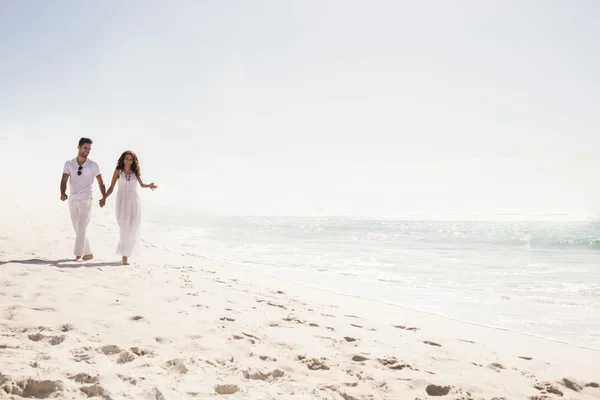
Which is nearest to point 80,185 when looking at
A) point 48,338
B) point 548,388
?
point 48,338

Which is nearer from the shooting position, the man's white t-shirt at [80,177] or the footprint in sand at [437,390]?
the footprint in sand at [437,390]

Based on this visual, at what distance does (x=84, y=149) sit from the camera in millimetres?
7398

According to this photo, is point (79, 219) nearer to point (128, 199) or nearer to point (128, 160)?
point (128, 199)

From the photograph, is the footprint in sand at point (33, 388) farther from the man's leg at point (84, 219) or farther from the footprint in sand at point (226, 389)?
the man's leg at point (84, 219)

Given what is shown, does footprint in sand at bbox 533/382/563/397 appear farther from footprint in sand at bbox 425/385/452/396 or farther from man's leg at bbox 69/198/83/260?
man's leg at bbox 69/198/83/260

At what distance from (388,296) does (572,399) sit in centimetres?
466

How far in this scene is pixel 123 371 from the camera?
302 cm

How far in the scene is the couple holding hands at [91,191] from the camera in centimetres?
745

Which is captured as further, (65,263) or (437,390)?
(65,263)

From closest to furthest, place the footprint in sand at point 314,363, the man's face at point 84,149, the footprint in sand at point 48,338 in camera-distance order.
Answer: the footprint in sand at point 48,338 → the footprint in sand at point 314,363 → the man's face at point 84,149

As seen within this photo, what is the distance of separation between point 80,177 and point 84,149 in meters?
0.53

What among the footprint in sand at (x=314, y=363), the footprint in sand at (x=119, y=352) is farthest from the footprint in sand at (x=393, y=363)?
the footprint in sand at (x=119, y=352)

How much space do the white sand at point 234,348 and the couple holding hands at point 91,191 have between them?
→ 114 centimetres

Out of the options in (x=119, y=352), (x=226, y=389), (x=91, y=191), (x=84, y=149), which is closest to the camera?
(x=226, y=389)
